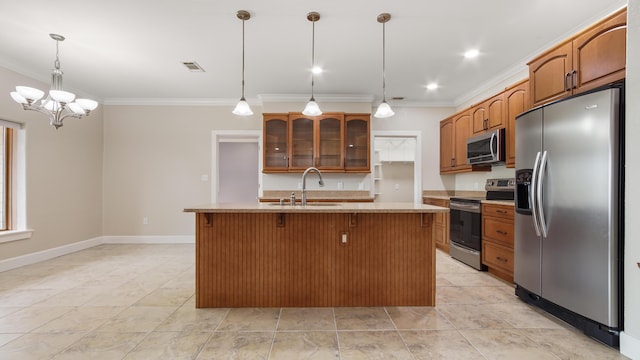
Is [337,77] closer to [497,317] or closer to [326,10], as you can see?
[326,10]

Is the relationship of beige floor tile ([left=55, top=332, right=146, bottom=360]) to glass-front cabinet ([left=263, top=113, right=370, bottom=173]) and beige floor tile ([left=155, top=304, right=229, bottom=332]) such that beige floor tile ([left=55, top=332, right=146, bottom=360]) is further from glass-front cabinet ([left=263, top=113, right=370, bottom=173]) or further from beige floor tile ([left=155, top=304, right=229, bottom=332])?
glass-front cabinet ([left=263, top=113, right=370, bottom=173])

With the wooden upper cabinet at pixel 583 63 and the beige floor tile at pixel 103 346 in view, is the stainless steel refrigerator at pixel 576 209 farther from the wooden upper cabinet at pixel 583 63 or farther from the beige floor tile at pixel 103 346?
the beige floor tile at pixel 103 346

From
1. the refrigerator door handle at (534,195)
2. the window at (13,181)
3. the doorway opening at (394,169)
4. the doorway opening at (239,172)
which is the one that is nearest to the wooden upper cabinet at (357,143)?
the doorway opening at (394,169)

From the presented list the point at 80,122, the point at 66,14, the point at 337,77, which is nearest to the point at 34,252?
the point at 80,122

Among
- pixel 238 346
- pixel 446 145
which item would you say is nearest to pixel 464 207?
pixel 446 145

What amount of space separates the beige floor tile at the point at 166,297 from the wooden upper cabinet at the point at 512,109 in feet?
12.5

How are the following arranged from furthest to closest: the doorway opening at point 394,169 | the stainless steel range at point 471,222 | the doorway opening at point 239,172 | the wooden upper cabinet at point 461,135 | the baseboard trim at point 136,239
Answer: the doorway opening at point 239,172 < the doorway opening at point 394,169 < the baseboard trim at point 136,239 < the wooden upper cabinet at point 461,135 < the stainless steel range at point 471,222

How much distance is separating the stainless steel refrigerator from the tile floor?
0.75 feet

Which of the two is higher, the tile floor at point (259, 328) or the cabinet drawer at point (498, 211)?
the cabinet drawer at point (498, 211)

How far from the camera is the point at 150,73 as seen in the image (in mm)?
4152

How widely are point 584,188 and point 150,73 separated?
4836 mm

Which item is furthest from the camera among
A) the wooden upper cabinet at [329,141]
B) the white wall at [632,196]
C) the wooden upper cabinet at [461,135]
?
the wooden upper cabinet at [329,141]

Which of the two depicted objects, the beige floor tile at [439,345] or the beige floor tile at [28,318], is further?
the beige floor tile at [28,318]

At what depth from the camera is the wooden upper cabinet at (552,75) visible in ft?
8.04
